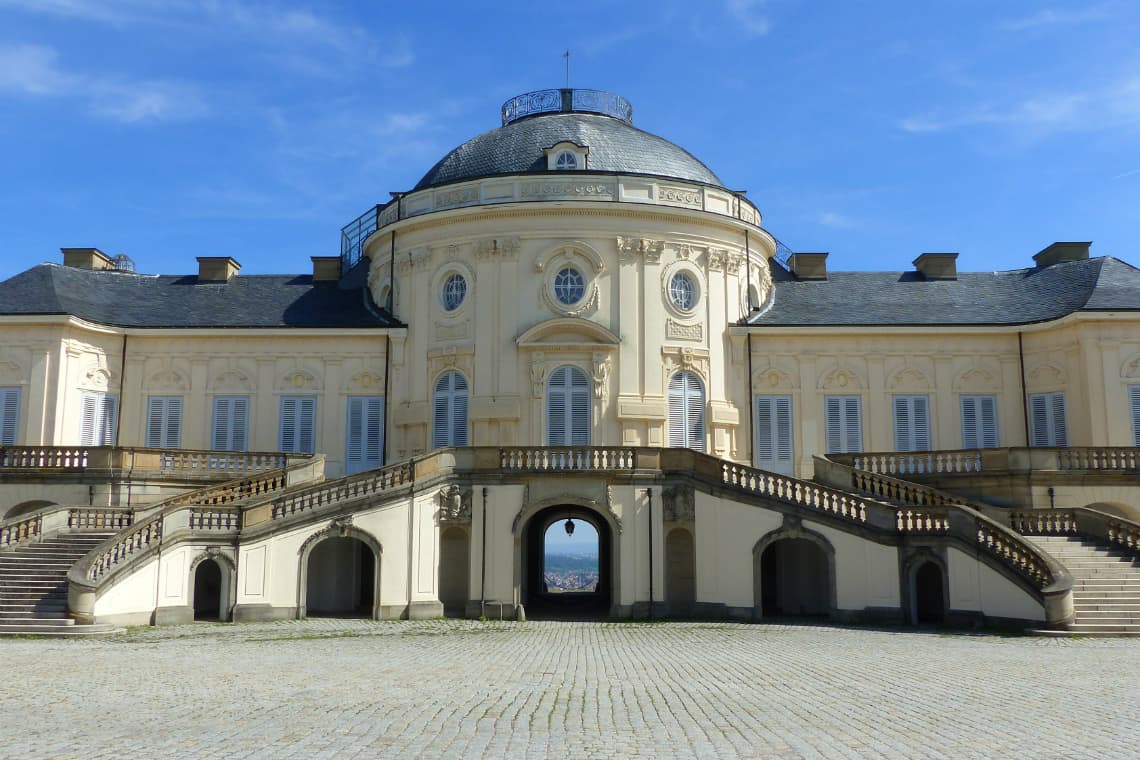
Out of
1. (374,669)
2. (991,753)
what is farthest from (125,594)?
(991,753)

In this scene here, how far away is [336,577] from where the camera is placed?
2864 cm

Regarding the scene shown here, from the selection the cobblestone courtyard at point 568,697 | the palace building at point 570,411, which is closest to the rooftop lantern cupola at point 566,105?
the palace building at point 570,411

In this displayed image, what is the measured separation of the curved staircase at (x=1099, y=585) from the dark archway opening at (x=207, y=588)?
19669 millimetres

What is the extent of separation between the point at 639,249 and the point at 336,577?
12983mm

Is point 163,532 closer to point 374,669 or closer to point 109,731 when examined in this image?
point 374,669

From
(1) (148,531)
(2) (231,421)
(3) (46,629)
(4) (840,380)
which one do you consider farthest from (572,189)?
(3) (46,629)

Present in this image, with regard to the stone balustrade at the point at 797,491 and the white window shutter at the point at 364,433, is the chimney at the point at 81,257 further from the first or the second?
the stone balustrade at the point at 797,491

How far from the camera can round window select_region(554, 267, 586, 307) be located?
107 feet

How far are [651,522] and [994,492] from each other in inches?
354

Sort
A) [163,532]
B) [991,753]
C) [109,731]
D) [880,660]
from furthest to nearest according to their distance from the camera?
[163,532] → [880,660] → [109,731] → [991,753]

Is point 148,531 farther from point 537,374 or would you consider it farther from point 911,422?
point 911,422

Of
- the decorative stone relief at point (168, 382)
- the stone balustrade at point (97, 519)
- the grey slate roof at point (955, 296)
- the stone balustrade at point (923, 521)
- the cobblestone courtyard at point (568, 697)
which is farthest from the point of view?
the decorative stone relief at point (168, 382)

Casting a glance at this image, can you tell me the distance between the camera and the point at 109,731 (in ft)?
33.2

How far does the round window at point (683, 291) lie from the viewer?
1294 inches
